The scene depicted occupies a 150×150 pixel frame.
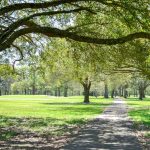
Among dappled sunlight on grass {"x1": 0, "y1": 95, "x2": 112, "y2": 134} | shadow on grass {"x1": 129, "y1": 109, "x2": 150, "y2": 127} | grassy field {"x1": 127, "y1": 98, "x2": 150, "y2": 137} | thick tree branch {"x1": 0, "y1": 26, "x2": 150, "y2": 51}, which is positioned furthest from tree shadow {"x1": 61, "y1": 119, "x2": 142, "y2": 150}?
shadow on grass {"x1": 129, "y1": 109, "x2": 150, "y2": 127}

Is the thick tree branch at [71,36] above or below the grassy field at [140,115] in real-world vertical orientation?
above

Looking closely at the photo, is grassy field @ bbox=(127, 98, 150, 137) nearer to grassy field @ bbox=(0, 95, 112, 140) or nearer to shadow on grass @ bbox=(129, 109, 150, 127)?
shadow on grass @ bbox=(129, 109, 150, 127)

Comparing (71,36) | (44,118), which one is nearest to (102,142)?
(71,36)

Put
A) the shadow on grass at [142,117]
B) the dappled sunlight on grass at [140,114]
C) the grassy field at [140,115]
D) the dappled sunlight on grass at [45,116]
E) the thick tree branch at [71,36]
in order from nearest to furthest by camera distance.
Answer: the thick tree branch at [71,36]
the dappled sunlight on grass at [45,116]
the grassy field at [140,115]
the shadow on grass at [142,117]
the dappled sunlight on grass at [140,114]

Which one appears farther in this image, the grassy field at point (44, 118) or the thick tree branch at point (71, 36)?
the grassy field at point (44, 118)

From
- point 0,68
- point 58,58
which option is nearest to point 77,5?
point 58,58

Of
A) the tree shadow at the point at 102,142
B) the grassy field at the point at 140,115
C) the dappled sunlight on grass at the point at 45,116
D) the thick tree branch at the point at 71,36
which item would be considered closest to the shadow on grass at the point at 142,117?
the grassy field at the point at 140,115

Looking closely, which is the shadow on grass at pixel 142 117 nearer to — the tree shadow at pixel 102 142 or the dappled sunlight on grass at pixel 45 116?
the dappled sunlight on grass at pixel 45 116

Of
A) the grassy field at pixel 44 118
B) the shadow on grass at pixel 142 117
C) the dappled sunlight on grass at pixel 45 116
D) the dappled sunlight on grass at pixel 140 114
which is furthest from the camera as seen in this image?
the dappled sunlight on grass at pixel 140 114

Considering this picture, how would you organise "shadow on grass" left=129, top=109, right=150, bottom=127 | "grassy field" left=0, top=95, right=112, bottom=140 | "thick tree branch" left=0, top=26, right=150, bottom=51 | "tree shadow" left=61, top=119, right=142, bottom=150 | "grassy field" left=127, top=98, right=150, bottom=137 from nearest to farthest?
"tree shadow" left=61, top=119, right=142, bottom=150
"thick tree branch" left=0, top=26, right=150, bottom=51
"grassy field" left=0, top=95, right=112, bottom=140
"grassy field" left=127, top=98, right=150, bottom=137
"shadow on grass" left=129, top=109, right=150, bottom=127

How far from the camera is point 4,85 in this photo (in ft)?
558

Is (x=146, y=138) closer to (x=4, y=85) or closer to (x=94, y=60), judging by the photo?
(x=94, y=60)

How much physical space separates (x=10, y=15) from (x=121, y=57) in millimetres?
6051

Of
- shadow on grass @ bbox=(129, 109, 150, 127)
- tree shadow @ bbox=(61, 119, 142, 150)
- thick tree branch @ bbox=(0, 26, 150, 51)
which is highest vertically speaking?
thick tree branch @ bbox=(0, 26, 150, 51)
